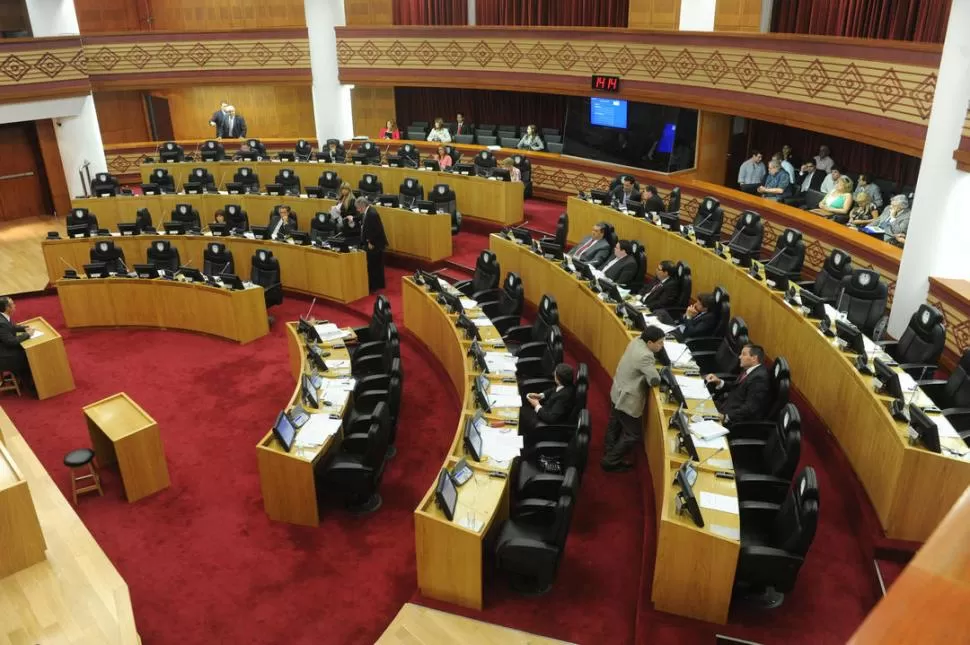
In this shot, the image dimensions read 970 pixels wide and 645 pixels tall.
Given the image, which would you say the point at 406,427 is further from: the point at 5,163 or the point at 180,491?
the point at 5,163

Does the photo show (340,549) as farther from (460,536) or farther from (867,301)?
(867,301)

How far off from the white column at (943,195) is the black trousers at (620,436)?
365 centimetres

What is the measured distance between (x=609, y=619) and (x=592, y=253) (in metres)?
5.68

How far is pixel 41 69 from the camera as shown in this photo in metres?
15.8

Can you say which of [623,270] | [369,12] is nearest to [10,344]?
[623,270]

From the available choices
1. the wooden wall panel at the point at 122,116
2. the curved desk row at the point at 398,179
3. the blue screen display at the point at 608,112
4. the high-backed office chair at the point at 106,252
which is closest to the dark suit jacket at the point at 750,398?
the curved desk row at the point at 398,179

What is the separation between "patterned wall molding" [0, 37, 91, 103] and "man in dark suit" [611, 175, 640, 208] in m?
11.3

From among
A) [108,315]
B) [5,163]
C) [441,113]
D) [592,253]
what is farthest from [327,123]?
[592,253]

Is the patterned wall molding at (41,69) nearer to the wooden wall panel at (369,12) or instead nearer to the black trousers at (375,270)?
the wooden wall panel at (369,12)

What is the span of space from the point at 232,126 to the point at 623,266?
12.4 metres

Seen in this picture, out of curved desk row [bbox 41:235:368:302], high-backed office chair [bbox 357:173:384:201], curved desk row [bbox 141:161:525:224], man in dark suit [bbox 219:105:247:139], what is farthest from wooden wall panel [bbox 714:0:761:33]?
man in dark suit [bbox 219:105:247:139]

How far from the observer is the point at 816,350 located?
7.33m

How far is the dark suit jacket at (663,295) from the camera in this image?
29.9 ft

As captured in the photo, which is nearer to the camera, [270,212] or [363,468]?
[363,468]
